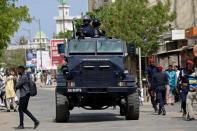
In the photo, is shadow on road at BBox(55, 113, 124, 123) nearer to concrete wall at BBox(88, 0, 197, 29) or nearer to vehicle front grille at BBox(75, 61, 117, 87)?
vehicle front grille at BBox(75, 61, 117, 87)

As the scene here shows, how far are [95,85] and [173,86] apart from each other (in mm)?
8380

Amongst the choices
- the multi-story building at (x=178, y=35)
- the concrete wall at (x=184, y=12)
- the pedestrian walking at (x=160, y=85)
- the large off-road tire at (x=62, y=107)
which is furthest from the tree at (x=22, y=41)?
the large off-road tire at (x=62, y=107)

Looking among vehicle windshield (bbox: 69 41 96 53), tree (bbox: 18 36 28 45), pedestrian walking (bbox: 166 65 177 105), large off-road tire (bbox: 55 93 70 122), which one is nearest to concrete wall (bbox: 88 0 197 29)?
pedestrian walking (bbox: 166 65 177 105)

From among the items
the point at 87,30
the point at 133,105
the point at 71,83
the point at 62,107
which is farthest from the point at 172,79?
the point at 62,107

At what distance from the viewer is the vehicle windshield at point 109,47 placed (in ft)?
72.3

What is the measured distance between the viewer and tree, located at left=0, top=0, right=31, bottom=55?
28.4m

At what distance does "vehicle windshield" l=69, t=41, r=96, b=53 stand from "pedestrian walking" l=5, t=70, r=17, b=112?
258 inches

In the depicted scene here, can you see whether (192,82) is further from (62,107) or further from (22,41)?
(22,41)

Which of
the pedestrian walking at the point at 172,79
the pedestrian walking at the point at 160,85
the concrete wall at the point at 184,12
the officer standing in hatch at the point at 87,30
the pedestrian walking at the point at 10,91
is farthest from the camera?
the concrete wall at the point at 184,12

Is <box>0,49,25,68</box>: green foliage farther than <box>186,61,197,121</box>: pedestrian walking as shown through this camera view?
Yes

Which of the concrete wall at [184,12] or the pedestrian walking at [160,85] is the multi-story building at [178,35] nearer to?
the concrete wall at [184,12]

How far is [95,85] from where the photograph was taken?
20781 mm

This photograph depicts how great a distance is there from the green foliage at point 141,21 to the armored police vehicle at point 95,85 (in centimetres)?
2324

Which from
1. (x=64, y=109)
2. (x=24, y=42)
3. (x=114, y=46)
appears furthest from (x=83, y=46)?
(x=24, y=42)
